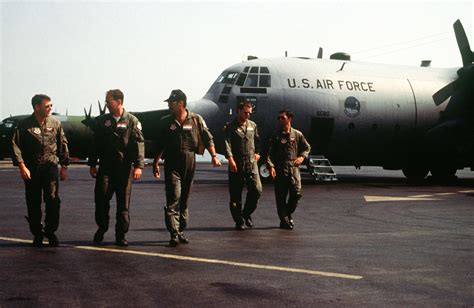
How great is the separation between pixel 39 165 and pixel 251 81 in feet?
49.7

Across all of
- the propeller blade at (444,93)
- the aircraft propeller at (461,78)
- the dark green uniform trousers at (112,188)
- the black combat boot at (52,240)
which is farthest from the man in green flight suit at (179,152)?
the propeller blade at (444,93)

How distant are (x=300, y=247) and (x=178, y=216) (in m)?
2.00

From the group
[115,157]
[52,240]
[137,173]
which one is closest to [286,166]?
[137,173]

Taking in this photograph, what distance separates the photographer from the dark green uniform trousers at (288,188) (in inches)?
478

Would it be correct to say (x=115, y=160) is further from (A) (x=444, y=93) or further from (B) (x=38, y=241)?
(A) (x=444, y=93)

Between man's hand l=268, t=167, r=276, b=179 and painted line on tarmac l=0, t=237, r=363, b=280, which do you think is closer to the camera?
painted line on tarmac l=0, t=237, r=363, b=280

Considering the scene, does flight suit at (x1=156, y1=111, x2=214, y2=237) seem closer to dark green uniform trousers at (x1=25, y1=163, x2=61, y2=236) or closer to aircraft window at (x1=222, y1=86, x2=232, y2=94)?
dark green uniform trousers at (x1=25, y1=163, x2=61, y2=236)

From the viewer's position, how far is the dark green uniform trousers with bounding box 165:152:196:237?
9.83 metres

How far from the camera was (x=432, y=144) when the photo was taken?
Answer: 26469mm

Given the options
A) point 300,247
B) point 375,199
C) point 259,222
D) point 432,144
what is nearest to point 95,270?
point 300,247

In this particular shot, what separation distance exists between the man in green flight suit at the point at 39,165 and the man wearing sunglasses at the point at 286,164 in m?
4.32

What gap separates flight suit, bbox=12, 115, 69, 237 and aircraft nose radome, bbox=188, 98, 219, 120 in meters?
13.8

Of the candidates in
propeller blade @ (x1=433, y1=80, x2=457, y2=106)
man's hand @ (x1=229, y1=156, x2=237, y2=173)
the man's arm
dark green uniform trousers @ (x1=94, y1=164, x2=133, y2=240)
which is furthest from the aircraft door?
the man's arm

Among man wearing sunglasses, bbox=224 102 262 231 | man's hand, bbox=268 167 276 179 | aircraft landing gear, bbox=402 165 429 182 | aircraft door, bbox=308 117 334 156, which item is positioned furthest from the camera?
aircraft landing gear, bbox=402 165 429 182
